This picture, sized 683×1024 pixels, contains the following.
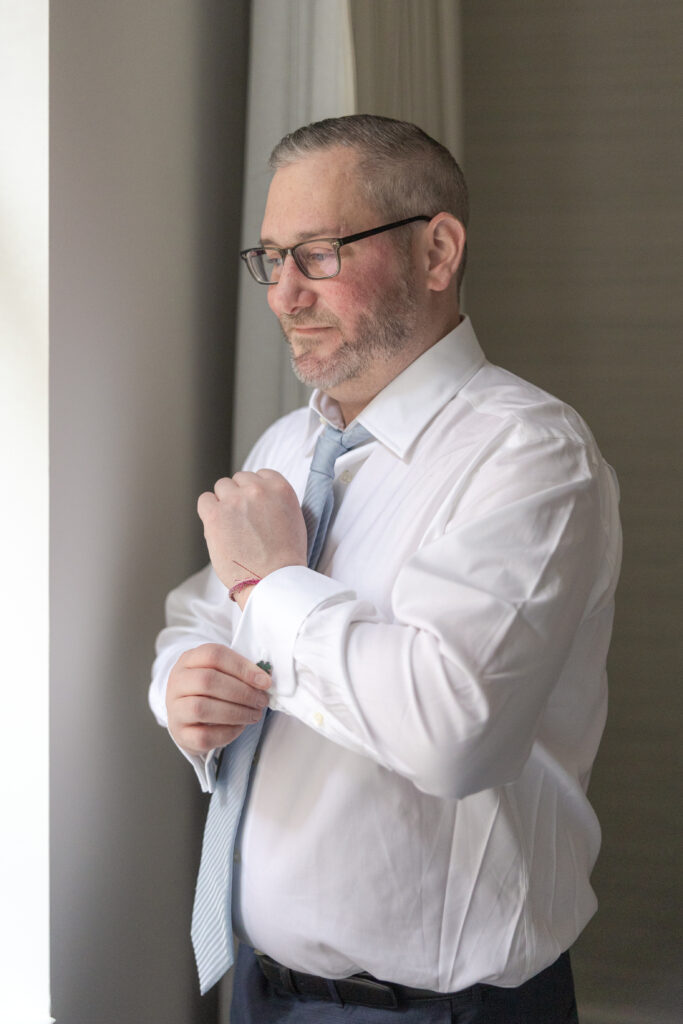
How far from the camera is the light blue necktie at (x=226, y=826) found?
119 cm

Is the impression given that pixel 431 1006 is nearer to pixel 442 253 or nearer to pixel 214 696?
pixel 214 696

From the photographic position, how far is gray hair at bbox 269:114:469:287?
125 cm

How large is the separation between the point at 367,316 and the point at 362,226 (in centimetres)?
11

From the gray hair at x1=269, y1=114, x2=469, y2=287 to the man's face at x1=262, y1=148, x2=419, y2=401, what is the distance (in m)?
0.02

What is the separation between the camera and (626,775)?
224 cm

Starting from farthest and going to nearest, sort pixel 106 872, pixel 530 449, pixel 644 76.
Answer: pixel 644 76, pixel 106 872, pixel 530 449

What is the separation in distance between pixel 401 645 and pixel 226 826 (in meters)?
0.42

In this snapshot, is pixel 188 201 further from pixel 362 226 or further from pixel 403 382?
pixel 403 382

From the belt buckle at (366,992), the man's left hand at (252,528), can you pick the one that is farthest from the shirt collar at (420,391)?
the belt buckle at (366,992)

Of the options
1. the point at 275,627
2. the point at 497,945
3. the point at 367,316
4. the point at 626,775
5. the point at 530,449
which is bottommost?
the point at 626,775

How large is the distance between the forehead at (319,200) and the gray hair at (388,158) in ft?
0.04

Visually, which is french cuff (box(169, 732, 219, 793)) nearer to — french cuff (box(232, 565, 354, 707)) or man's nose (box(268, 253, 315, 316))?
french cuff (box(232, 565, 354, 707))

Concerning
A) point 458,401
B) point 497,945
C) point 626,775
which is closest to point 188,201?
point 458,401

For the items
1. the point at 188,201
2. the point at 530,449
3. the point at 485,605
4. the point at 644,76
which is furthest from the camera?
the point at 644,76
